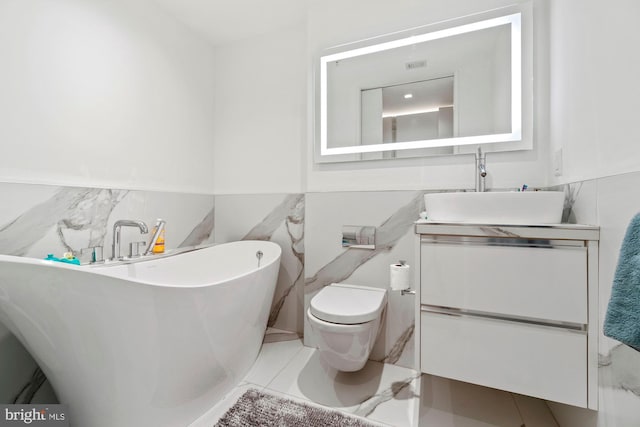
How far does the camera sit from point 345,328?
1229 millimetres

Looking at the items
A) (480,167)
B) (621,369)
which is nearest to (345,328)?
(621,369)

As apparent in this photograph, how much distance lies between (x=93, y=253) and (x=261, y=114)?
1.49 metres

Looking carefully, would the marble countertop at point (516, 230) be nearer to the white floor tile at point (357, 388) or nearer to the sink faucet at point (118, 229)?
the white floor tile at point (357, 388)

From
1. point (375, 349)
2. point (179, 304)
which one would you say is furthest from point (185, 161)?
point (375, 349)

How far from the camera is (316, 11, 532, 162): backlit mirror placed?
151 centimetres

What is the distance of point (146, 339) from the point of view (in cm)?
96

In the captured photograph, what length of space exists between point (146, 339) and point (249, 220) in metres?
1.38

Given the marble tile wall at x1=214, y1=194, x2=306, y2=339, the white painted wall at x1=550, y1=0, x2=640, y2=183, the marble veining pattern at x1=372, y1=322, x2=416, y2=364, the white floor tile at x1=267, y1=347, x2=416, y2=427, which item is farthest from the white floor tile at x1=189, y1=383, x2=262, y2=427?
the white painted wall at x1=550, y1=0, x2=640, y2=183

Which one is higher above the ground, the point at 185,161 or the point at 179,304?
the point at 185,161

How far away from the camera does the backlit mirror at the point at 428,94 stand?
151cm

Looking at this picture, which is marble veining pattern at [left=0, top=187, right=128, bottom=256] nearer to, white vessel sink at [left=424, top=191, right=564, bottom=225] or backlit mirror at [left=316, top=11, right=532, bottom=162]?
backlit mirror at [left=316, top=11, right=532, bottom=162]

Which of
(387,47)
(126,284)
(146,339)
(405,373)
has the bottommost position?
(405,373)

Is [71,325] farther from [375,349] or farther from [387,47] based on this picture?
[387,47]

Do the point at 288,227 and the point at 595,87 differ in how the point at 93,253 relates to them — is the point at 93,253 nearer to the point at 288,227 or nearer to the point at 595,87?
the point at 288,227
